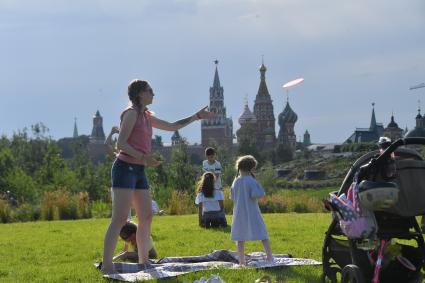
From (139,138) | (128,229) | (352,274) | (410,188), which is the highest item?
(139,138)

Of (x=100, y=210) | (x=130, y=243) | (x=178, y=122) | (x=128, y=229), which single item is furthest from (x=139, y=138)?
(x=100, y=210)

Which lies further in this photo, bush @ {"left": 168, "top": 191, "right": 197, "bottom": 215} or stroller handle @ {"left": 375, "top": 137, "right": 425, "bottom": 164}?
bush @ {"left": 168, "top": 191, "right": 197, "bottom": 215}

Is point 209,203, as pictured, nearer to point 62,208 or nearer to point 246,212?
point 246,212

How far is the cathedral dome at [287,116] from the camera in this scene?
14776cm

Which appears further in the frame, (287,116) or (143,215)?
(287,116)

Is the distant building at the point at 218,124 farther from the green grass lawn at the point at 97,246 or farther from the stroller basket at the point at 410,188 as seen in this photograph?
the stroller basket at the point at 410,188

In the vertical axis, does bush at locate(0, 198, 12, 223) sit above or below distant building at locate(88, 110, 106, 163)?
below

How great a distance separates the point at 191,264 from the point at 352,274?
2.63 metres

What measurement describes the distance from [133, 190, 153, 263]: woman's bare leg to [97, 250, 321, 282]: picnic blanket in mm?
218

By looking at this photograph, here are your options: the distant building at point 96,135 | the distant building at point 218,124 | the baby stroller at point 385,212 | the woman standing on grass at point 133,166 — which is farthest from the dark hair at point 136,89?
the distant building at point 96,135

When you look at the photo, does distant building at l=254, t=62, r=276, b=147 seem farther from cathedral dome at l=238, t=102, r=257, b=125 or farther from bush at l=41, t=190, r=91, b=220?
bush at l=41, t=190, r=91, b=220

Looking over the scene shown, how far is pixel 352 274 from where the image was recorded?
498cm

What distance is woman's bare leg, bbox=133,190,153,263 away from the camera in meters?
6.73

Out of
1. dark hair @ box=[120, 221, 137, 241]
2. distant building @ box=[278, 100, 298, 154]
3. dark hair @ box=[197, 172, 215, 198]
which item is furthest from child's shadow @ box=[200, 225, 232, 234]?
distant building @ box=[278, 100, 298, 154]
